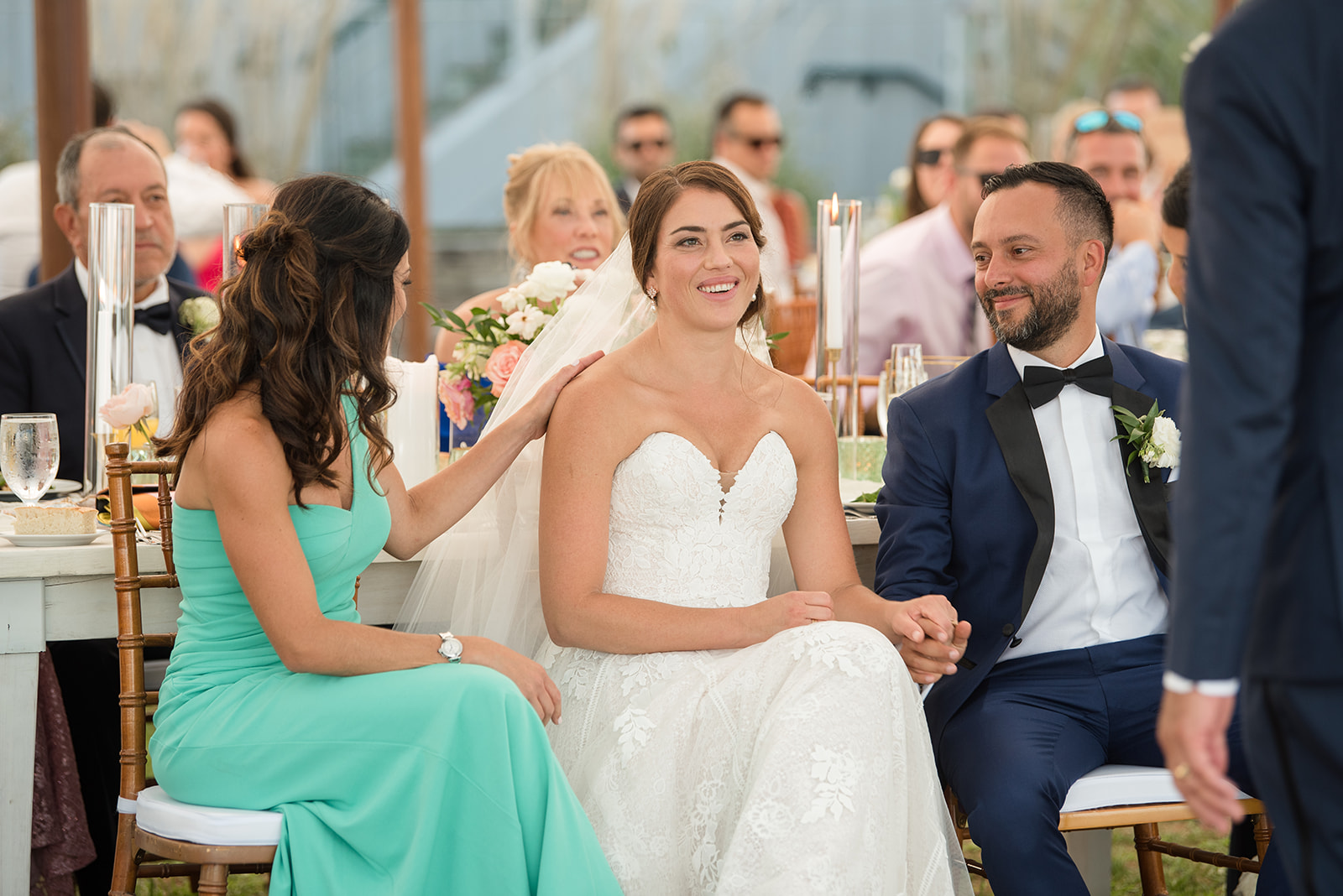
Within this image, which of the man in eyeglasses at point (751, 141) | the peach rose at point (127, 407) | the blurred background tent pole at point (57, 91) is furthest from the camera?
the man in eyeglasses at point (751, 141)

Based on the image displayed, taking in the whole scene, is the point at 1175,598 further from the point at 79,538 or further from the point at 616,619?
the point at 79,538

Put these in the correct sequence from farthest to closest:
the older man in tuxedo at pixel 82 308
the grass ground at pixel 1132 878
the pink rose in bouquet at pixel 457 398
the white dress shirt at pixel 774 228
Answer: the white dress shirt at pixel 774 228 → the older man in tuxedo at pixel 82 308 → the grass ground at pixel 1132 878 → the pink rose in bouquet at pixel 457 398

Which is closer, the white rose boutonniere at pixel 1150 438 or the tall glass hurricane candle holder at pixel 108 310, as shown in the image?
the white rose boutonniere at pixel 1150 438

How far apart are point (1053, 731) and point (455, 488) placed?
4.04 ft

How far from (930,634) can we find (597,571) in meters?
0.64

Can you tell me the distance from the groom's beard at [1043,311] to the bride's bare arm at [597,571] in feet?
2.53

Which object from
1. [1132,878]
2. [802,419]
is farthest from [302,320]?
[1132,878]

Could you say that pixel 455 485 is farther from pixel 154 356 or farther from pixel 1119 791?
pixel 154 356

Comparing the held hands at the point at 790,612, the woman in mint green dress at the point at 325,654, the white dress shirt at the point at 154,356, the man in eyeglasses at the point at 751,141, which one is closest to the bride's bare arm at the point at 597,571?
the held hands at the point at 790,612

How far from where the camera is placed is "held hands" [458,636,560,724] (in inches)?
89.6

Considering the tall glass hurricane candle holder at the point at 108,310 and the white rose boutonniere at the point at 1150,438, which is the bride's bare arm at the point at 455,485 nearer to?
the tall glass hurricane candle holder at the point at 108,310

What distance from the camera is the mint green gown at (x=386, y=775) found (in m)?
2.11

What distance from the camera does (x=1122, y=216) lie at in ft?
17.0

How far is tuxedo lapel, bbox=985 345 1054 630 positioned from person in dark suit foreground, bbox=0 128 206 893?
184cm
